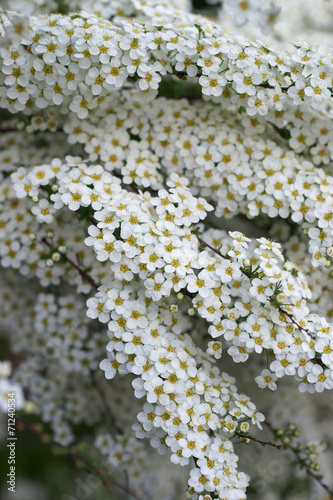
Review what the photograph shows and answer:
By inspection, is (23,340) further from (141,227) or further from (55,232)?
(141,227)

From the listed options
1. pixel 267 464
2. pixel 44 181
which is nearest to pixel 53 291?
pixel 44 181

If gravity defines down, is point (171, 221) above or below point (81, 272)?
above

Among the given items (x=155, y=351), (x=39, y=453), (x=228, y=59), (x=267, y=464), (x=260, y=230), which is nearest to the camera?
(x=155, y=351)

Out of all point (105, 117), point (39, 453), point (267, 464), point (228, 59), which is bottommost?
point (39, 453)

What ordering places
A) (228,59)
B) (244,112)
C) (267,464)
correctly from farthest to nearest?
(267,464) → (244,112) → (228,59)

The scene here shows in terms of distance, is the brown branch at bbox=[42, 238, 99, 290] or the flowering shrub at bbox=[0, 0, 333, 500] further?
the brown branch at bbox=[42, 238, 99, 290]

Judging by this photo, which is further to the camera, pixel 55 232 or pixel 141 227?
pixel 55 232

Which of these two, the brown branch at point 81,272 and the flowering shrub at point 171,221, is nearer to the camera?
the flowering shrub at point 171,221

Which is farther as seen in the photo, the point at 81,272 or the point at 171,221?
the point at 81,272
